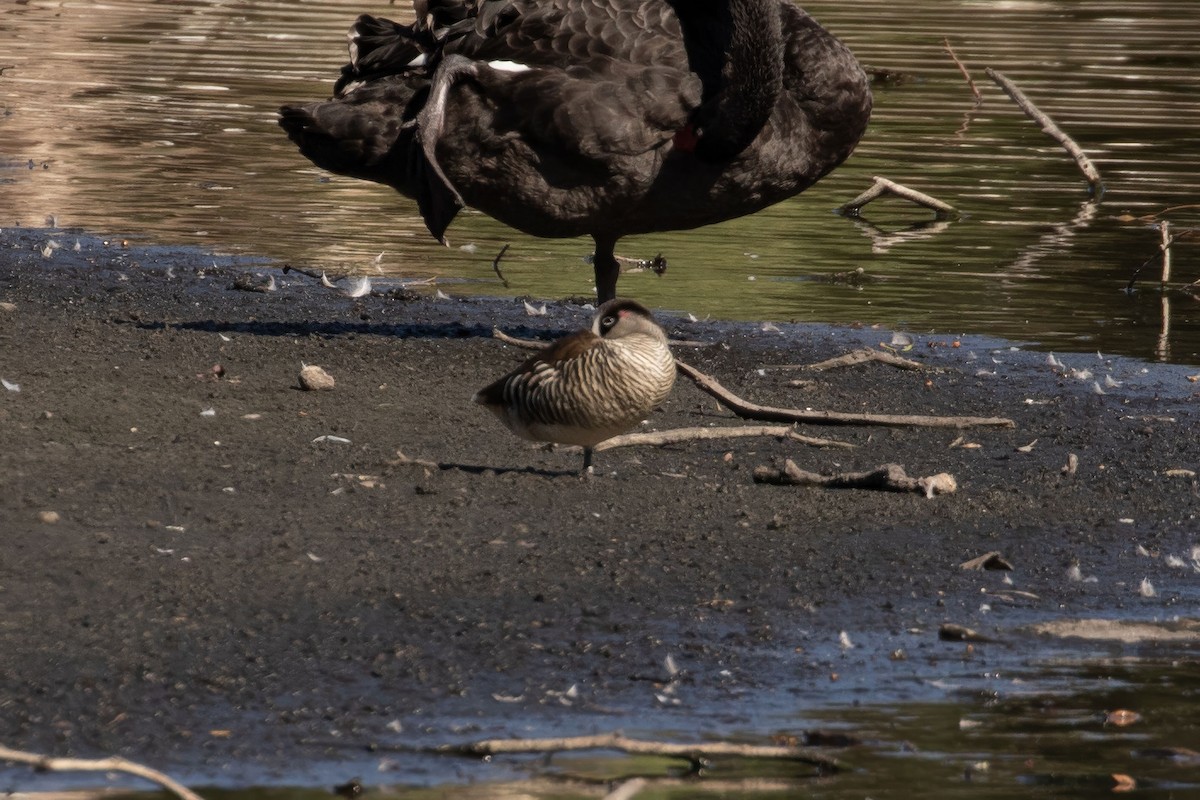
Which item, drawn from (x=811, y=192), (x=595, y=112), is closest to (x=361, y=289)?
(x=595, y=112)

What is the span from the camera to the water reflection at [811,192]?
12.0 metres

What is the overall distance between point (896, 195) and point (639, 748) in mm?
10506

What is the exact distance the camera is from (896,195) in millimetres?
14383

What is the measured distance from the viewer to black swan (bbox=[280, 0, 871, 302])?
9227 millimetres

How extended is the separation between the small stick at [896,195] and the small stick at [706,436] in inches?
252

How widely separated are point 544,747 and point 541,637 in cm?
92

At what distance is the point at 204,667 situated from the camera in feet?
16.5

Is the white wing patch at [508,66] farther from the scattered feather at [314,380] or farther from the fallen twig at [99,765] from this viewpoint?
the fallen twig at [99,765]

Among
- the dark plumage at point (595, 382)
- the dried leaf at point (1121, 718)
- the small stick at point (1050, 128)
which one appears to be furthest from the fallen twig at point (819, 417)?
the small stick at point (1050, 128)

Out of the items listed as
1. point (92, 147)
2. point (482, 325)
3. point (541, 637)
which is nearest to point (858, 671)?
point (541, 637)

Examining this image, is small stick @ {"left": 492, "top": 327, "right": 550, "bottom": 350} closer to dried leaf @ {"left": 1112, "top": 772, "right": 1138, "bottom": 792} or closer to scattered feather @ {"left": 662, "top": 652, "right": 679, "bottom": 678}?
scattered feather @ {"left": 662, "top": 652, "right": 679, "bottom": 678}

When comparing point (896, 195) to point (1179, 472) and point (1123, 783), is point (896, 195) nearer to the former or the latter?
point (1179, 472)

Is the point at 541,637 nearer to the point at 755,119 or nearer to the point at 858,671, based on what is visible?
the point at 858,671

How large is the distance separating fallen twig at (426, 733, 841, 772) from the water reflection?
6.31 metres
